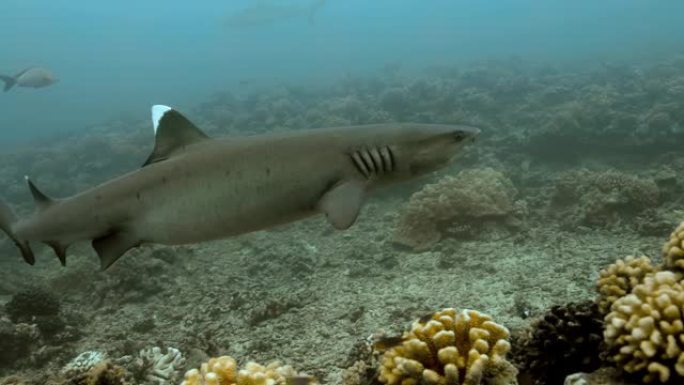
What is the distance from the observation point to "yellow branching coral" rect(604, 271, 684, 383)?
2.62 meters

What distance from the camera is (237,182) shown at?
3.58 m

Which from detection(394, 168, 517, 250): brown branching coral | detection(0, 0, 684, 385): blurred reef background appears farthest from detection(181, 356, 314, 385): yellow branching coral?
detection(394, 168, 517, 250): brown branching coral

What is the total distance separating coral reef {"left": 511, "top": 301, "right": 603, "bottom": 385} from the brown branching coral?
4.90 metres

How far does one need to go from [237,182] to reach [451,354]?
1819 millimetres

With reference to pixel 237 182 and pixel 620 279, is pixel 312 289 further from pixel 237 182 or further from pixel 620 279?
pixel 620 279

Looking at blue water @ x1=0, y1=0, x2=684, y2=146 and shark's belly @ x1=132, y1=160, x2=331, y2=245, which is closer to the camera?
shark's belly @ x1=132, y1=160, x2=331, y2=245

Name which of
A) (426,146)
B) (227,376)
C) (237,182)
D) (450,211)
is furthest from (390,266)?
(227,376)

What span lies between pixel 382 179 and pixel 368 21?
173 metres

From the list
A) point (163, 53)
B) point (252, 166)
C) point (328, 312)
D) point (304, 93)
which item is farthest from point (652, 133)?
point (163, 53)

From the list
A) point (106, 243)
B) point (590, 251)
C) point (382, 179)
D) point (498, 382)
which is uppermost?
point (382, 179)

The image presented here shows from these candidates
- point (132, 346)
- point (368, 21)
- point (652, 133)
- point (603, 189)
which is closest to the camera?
point (132, 346)

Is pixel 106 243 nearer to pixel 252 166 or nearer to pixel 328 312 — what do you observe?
pixel 252 166

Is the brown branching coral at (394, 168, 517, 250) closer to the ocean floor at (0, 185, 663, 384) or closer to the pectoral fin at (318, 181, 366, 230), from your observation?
the ocean floor at (0, 185, 663, 384)

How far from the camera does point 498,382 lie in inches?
117
